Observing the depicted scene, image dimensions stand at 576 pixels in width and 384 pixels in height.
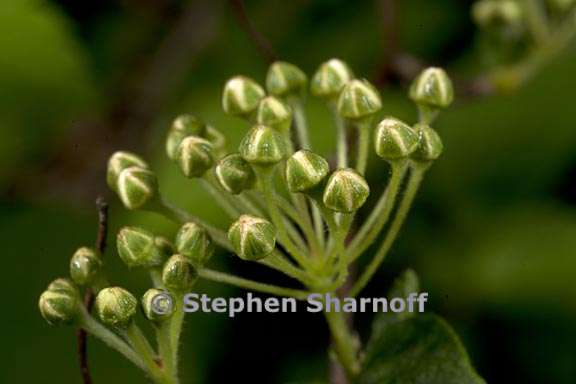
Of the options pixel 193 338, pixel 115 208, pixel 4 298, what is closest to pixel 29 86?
pixel 115 208

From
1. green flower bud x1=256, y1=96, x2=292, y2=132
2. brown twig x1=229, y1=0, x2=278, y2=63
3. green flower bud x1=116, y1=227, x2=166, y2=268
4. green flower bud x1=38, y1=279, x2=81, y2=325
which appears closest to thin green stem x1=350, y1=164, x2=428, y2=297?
green flower bud x1=256, y1=96, x2=292, y2=132

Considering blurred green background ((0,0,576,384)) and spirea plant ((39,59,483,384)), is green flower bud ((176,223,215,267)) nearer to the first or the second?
spirea plant ((39,59,483,384))

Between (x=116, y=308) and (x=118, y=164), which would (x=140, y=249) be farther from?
(x=118, y=164)

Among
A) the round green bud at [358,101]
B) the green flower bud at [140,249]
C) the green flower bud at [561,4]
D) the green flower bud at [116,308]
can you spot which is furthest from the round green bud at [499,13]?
the green flower bud at [116,308]

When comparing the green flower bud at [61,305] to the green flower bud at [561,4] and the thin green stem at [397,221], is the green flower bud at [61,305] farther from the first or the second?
the green flower bud at [561,4]

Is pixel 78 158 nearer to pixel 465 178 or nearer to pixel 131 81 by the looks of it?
pixel 131 81

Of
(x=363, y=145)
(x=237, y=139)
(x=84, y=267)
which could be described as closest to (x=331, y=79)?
(x=363, y=145)
